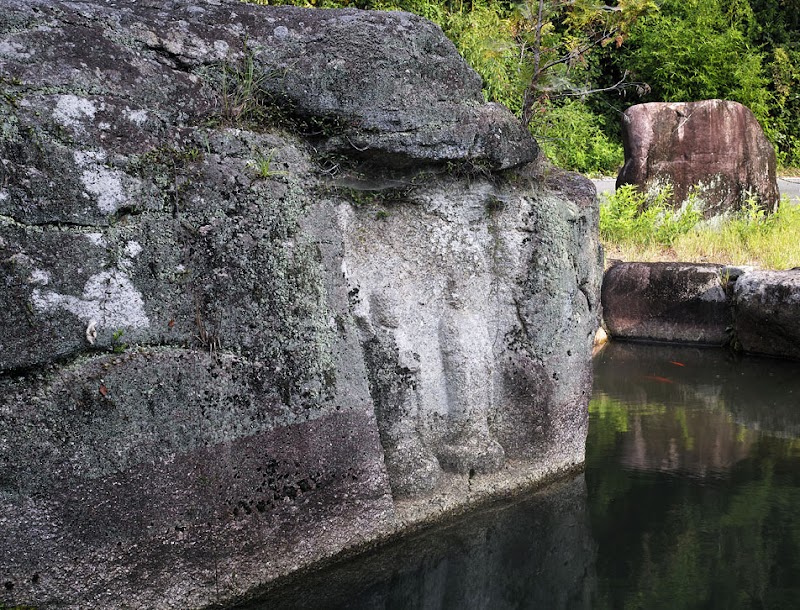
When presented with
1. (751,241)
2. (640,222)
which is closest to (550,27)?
(640,222)

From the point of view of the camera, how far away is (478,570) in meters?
3.48

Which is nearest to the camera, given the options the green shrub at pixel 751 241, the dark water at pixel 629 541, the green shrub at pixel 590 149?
the dark water at pixel 629 541

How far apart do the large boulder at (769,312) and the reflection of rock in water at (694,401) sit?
5.8 inches

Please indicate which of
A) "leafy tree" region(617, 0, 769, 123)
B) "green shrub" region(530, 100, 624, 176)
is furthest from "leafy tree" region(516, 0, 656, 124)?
"leafy tree" region(617, 0, 769, 123)

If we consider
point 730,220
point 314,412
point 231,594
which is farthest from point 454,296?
point 730,220

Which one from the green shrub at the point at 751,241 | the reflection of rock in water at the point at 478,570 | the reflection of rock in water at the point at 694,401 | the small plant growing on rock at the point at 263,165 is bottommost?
the reflection of rock in water at the point at 694,401

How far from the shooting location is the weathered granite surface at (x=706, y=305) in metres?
6.86

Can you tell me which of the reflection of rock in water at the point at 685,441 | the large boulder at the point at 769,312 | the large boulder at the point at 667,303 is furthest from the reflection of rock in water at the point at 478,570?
the large boulder at the point at 667,303

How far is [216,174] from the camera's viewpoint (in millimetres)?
2977

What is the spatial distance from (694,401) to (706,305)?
6.01 ft

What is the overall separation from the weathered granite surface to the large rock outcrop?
3.48 m

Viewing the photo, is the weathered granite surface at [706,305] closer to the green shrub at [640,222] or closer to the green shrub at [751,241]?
the green shrub at [751,241]

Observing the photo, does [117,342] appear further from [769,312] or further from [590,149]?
[590,149]

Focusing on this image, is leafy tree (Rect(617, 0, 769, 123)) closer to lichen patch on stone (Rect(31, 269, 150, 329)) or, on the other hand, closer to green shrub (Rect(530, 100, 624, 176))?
green shrub (Rect(530, 100, 624, 176))
